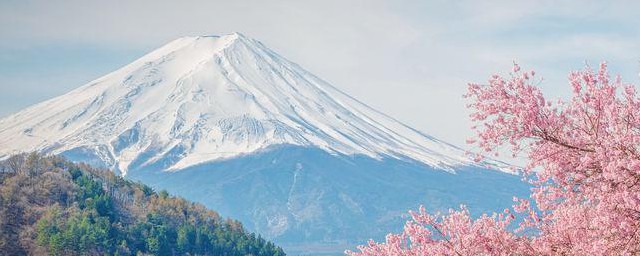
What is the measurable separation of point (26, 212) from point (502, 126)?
68032mm

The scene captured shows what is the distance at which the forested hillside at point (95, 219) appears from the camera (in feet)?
220

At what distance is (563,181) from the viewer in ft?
29.1

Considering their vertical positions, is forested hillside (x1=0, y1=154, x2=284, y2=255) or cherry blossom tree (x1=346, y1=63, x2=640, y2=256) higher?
forested hillside (x1=0, y1=154, x2=284, y2=255)

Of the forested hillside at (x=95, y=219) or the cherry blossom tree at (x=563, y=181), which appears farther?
the forested hillside at (x=95, y=219)

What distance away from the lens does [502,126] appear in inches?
359

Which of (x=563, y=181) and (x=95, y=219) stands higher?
(x=95, y=219)

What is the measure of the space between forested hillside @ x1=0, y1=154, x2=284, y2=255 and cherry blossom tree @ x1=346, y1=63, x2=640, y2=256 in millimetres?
59300

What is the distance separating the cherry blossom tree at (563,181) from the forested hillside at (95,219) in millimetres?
59300

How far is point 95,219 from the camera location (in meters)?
74.1

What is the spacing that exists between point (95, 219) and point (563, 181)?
6955 centimetres

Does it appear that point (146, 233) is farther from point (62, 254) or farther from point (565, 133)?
point (565, 133)

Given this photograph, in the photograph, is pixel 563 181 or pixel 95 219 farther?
pixel 95 219

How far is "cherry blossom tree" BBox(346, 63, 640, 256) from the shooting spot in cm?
780

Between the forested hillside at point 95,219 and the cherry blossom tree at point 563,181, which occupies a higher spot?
the forested hillside at point 95,219
